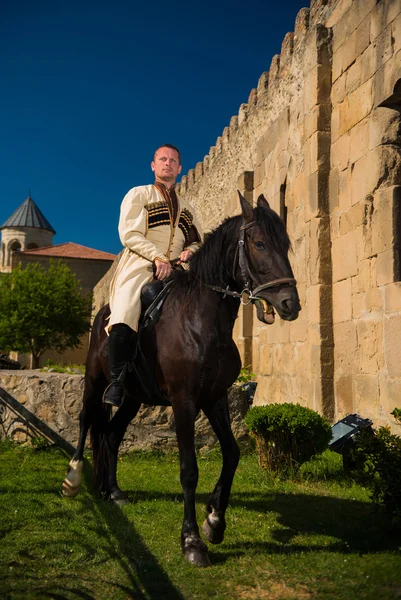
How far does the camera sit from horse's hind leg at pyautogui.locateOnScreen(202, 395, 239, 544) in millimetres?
3922

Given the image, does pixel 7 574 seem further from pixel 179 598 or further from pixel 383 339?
pixel 383 339

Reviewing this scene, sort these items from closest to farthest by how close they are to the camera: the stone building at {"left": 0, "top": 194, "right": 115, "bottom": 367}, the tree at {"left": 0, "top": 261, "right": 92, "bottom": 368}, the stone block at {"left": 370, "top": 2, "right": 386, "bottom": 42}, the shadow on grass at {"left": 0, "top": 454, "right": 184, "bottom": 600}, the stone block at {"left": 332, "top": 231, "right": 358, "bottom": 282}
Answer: the shadow on grass at {"left": 0, "top": 454, "right": 184, "bottom": 600} → the stone block at {"left": 370, "top": 2, "right": 386, "bottom": 42} → the stone block at {"left": 332, "top": 231, "right": 358, "bottom": 282} → the tree at {"left": 0, "top": 261, "right": 92, "bottom": 368} → the stone building at {"left": 0, "top": 194, "right": 115, "bottom": 367}

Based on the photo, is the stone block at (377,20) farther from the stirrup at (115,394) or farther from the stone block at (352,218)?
the stirrup at (115,394)

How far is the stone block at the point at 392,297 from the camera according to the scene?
654 cm

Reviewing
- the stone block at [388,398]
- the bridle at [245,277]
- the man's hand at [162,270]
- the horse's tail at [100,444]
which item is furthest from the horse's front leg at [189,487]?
the stone block at [388,398]

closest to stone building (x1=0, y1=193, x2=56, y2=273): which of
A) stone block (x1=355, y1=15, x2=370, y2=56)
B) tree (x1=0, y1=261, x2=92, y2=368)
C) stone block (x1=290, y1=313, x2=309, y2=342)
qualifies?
tree (x1=0, y1=261, x2=92, y2=368)

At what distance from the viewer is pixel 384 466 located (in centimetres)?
414

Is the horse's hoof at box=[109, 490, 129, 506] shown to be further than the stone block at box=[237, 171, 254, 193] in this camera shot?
No

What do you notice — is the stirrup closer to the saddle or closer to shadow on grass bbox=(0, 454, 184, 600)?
the saddle

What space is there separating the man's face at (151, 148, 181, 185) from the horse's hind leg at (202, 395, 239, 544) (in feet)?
6.22

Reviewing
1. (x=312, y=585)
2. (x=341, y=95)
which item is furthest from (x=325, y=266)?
(x=312, y=585)

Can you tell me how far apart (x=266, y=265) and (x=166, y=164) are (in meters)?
1.60

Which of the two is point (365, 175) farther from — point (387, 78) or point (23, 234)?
point (23, 234)

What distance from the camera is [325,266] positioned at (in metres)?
8.14
